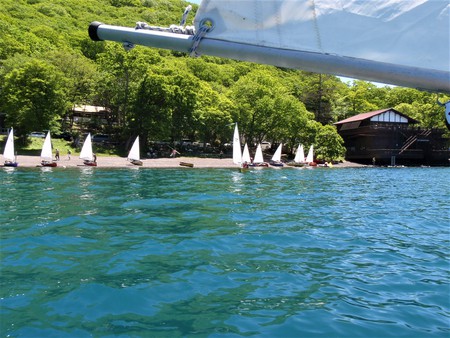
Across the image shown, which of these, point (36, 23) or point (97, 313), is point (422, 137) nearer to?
point (97, 313)

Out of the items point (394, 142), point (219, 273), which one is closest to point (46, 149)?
point (219, 273)

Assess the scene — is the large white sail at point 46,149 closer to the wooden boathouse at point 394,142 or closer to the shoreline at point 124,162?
the shoreline at point 124,162

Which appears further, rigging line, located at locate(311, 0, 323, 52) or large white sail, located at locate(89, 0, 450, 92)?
rigging line, located at locate(311, 0, 323, 52)

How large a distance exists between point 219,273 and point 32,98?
58264 millimetres

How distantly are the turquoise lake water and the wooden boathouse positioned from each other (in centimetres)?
6926

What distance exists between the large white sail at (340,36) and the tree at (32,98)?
194ft

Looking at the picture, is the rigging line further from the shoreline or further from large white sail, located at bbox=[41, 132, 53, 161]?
large white sail, located at bbox=[41, 132, 53, 161]

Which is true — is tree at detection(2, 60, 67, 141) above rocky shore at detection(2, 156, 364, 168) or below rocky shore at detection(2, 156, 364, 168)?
above

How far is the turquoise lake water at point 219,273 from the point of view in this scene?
6.04 meters

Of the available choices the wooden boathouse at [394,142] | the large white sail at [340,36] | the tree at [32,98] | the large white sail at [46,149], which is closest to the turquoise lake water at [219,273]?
the large white sail at [340,36]

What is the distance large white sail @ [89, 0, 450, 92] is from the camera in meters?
3.12

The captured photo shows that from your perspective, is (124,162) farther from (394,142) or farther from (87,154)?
(394,142)

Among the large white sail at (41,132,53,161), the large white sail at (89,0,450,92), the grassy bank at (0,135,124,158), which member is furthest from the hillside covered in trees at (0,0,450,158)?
the large white sail at (89,0,450,92)

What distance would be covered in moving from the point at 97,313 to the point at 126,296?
762mm
